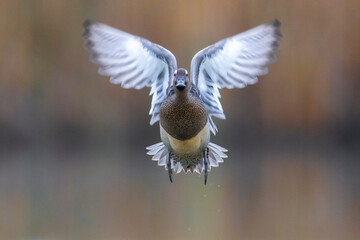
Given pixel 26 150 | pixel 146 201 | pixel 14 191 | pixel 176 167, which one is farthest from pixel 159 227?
pixel 26 150

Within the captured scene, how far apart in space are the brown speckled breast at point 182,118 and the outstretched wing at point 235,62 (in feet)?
1.14

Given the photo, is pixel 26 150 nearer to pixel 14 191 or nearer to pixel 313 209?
pixel 14 191

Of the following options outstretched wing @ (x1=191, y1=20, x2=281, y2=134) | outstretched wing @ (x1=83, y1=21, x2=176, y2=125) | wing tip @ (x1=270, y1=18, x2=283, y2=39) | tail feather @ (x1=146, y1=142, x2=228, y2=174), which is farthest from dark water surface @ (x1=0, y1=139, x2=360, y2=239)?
wing tip @ (x1=270, y1=18, x2=283, y2=39)

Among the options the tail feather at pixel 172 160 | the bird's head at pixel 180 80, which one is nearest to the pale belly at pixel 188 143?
the bird's head at pixel 180 80

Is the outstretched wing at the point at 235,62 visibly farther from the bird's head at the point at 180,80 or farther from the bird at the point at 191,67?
the bird's head at the point at 180,80

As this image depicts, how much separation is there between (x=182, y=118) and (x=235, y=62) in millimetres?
788

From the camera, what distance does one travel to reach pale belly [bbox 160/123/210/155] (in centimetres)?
588

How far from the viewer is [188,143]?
19.2ft

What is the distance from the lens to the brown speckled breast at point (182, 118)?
19.1 ft

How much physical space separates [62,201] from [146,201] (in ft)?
2.57

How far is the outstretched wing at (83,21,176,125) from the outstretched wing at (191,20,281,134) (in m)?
0.30

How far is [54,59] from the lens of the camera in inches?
439

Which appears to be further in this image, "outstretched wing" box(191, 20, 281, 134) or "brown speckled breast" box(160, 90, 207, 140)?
"outstretched wing" box(191, 20, 281, 134)

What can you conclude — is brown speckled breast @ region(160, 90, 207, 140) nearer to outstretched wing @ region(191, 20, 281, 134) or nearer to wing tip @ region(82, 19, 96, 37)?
outstretched wing @ region(191, 20, 281, 134)
